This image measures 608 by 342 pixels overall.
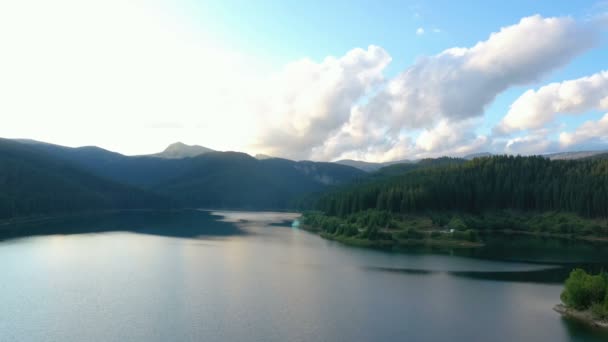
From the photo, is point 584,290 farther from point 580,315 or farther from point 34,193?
point 34,193

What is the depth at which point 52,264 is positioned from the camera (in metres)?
64.8

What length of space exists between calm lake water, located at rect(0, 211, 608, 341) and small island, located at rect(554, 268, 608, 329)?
6.46 feet

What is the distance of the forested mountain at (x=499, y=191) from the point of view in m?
128

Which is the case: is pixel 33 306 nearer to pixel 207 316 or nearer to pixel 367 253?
pixel 207 316

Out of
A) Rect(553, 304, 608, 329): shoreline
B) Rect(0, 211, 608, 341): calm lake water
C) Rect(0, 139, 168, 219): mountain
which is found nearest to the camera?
Rect(0, 211, 608, 341): calm lake water

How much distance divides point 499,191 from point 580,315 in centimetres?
10981

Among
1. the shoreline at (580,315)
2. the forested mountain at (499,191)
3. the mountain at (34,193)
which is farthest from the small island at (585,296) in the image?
the mountain at (34,193)

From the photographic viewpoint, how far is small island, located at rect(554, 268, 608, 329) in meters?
40.5

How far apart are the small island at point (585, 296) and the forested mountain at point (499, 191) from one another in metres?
85.3

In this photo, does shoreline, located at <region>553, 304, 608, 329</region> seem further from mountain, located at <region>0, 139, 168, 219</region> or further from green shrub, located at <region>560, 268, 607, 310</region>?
mountain, located at <region>0, 139, 168, 219</region>

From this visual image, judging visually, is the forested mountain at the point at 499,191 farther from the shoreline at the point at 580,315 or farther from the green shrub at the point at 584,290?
the green shrub at the point at 584,290

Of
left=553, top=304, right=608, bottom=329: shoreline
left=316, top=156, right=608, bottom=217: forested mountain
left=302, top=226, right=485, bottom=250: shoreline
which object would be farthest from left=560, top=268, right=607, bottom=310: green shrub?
left=316, top=156, right=608, bottom=217: forested mountain

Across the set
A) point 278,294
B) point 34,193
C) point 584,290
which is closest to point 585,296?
point 584,290

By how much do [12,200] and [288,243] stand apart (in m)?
90.0
